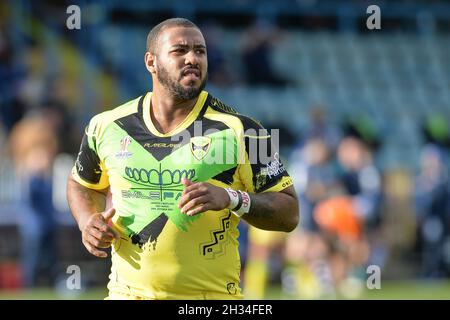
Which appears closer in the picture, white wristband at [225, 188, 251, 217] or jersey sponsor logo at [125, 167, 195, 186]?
white wristband at [225, 188, 251, 217]

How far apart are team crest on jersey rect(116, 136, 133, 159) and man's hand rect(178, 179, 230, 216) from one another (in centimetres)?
62

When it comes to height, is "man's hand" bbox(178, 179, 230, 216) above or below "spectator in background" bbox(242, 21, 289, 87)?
below

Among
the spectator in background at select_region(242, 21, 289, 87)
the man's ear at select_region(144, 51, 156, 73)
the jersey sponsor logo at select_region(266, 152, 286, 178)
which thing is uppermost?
the spectator in background at select_region(242, 21, 289, 87)

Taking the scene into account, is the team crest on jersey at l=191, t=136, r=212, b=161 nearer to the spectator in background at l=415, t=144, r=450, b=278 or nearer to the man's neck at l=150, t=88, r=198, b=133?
the man's neck at l=150, t=88, r=198, b=133

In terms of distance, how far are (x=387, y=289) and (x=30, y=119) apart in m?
6.12

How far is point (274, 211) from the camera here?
620 cm

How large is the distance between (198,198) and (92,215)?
0.81m

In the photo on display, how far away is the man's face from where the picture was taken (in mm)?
6195

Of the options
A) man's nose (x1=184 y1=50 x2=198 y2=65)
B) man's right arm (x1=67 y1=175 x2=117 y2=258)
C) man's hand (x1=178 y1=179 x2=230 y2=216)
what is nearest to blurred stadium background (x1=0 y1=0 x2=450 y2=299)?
man's right arm (x1=67 y1=175 x2=117 y2=258)

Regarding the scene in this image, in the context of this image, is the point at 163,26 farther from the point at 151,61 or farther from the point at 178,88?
→ the point at 178,88

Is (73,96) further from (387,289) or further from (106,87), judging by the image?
(387,289)

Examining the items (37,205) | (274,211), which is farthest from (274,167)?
(37,205)
